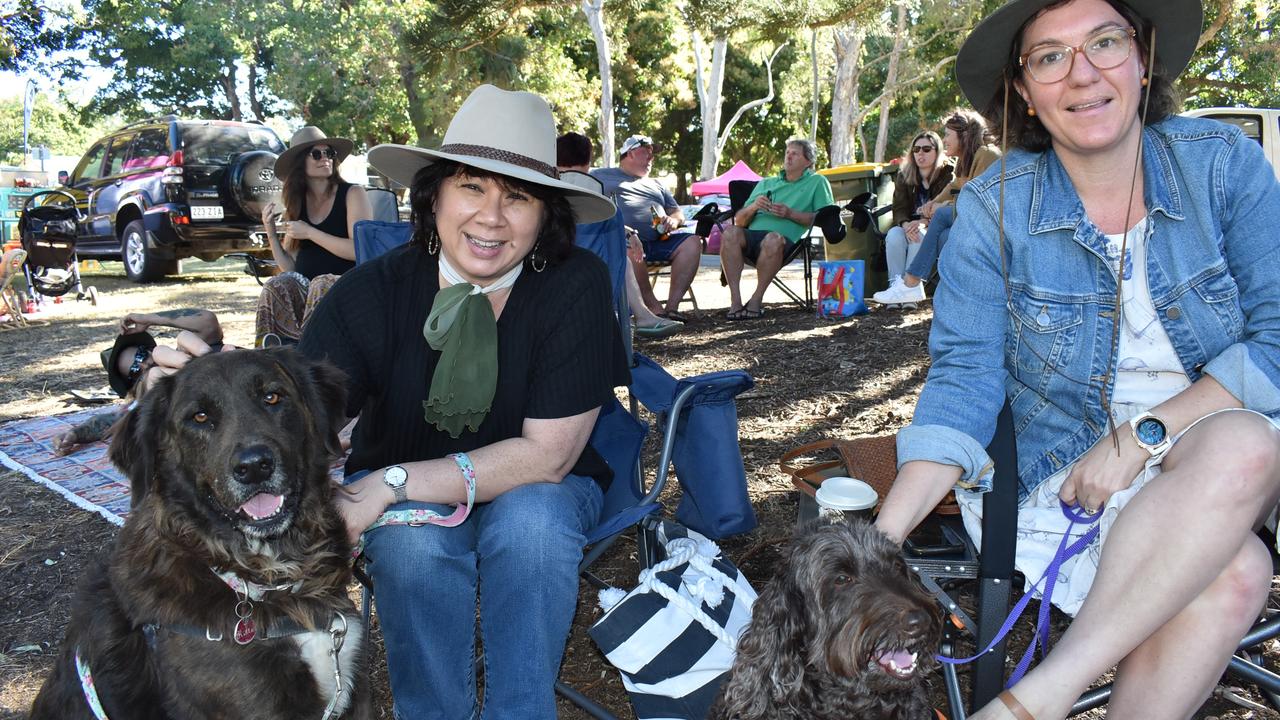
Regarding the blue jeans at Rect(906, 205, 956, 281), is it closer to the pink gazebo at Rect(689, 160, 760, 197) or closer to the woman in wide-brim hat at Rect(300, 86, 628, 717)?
the woman in wide-brim hat at Rect(300, 86, 628, 717)

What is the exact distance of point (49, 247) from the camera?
11.3 m

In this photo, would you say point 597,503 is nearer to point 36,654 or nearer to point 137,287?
point 36,654

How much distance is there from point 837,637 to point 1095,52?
1505 mm

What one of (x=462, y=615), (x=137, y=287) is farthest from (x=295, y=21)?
(x=462, y=615)

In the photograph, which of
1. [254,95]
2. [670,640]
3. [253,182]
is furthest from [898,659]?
[254,95]

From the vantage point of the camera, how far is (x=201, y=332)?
331cm

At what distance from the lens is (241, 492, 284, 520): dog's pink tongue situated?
202 cm

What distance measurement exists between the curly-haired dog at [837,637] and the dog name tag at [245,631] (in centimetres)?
110

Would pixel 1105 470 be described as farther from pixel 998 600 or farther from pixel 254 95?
pixel 254 95

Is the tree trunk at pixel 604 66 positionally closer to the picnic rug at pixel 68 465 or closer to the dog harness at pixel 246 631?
the picnic rug at pixel 68 465

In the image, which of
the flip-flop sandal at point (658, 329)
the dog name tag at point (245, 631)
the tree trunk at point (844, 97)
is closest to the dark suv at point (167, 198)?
the flip-flop sandal at point (658, 329)

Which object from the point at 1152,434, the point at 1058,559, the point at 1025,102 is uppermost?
the point at 1025,102

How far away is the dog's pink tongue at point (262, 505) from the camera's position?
2.02 m

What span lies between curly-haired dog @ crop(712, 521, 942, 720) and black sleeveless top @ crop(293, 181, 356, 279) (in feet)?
13.0
